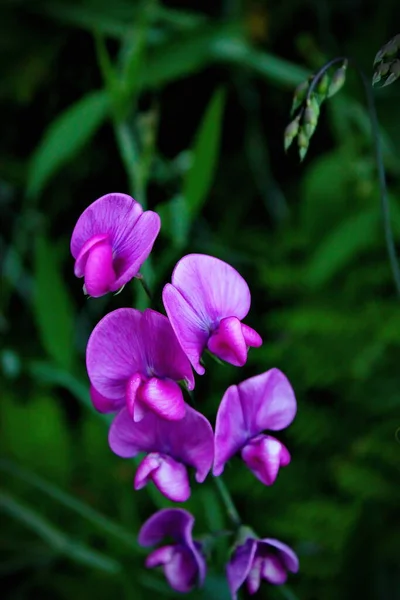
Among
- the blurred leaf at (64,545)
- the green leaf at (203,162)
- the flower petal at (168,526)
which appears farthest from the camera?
the green leaf at (203,162)

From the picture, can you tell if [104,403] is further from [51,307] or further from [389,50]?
[51,307]

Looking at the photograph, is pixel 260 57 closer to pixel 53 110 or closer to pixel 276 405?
pixel 53 110

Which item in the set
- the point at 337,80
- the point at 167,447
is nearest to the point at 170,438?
the point at 167,447

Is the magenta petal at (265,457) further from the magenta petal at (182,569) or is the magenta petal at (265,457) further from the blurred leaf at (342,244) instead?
the blurred leaf at (342,244)

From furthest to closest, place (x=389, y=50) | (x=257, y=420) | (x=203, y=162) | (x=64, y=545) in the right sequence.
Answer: (x=203, y=162)
(x=64, y=545)
(x=257, y=420)
(x=389, y=50)

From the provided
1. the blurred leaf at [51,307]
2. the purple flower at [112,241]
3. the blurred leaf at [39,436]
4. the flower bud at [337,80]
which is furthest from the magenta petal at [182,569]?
the blurred leaf at [39,436]

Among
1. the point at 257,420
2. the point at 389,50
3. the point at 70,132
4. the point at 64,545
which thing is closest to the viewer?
the point at 389,50

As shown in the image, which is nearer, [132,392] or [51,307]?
[132,392]
